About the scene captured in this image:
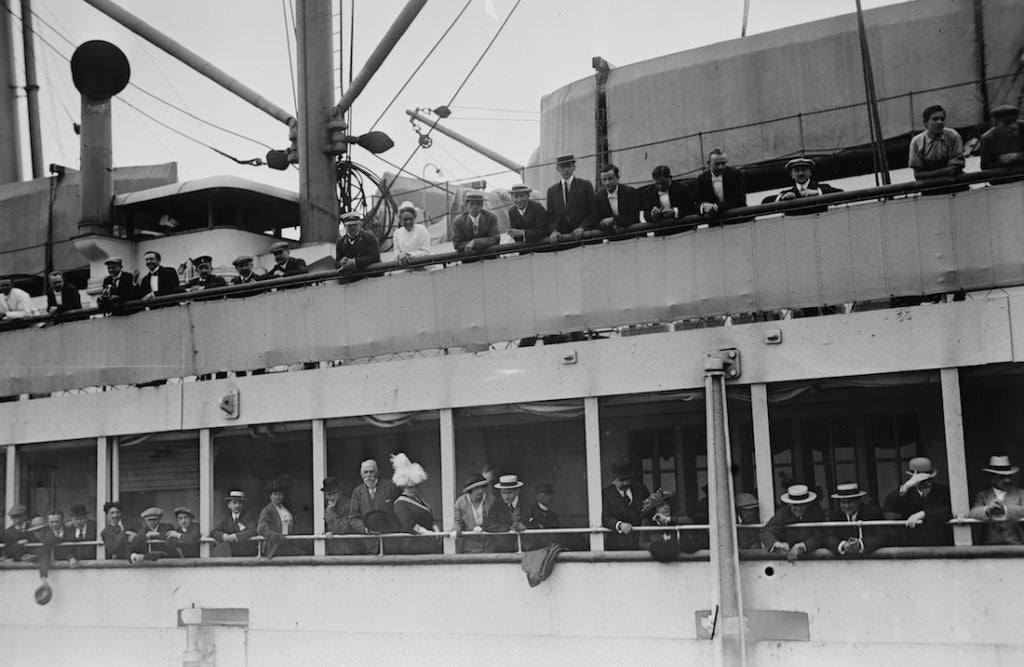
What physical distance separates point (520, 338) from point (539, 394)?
0.63m

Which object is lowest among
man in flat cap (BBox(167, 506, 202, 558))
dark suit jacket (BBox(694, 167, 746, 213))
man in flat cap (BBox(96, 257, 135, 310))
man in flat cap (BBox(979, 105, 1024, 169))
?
man in flat cap (BBox(167, 506, 202, 558))

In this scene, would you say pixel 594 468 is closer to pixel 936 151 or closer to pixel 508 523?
pixel 508 523

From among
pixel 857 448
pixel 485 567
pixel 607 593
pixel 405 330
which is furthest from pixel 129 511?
pixel 857 448

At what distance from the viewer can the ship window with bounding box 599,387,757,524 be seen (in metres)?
11.2

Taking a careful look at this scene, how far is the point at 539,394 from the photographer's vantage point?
10266mm

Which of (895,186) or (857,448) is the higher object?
(895,186)

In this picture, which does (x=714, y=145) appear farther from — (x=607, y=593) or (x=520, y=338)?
(x=607, y=593)

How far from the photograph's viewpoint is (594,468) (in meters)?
9.92

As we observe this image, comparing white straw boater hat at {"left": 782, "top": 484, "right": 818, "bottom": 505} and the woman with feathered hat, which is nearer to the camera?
white straw boater hat at {"left": 782, "top": 484, "right": 818, "bottom": 505}

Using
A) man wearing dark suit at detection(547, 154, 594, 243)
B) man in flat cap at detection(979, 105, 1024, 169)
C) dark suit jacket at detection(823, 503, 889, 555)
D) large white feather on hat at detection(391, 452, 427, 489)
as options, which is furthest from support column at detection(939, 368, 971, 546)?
large white feather on hat at detection(391, 452, 427, 489)

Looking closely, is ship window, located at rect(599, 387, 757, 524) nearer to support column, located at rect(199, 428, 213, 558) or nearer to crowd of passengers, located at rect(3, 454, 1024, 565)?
crowd of passengers, located at rect(3, 454, 1024, 565)

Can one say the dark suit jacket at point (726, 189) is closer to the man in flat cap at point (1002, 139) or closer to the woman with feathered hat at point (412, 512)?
the man in flat cap at point (1002, 139)

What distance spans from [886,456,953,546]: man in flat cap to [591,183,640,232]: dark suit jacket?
3162 mm

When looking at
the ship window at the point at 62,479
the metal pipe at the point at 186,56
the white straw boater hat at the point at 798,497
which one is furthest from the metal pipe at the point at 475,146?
the white straw boater hat at the point at 798,497
